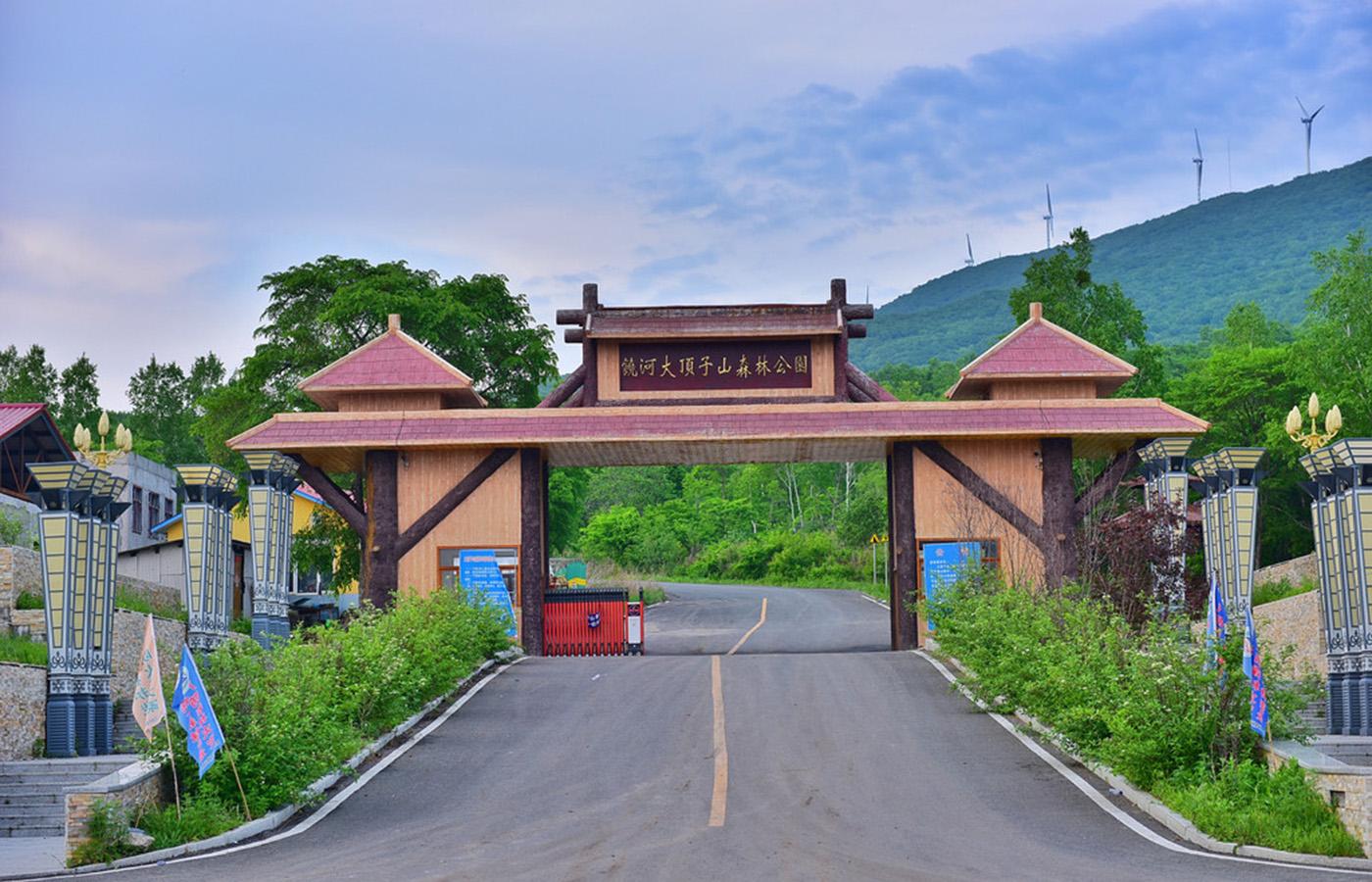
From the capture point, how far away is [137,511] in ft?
158

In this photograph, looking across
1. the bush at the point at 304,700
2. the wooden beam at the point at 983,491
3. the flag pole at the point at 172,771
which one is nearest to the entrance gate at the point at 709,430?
the wooden beam at the point at 983,491

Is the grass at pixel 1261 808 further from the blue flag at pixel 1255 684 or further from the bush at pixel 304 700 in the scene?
the bush at pixel 304 700

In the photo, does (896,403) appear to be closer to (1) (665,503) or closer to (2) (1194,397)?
(2) (1194,397)

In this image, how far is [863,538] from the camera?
68.1 meters

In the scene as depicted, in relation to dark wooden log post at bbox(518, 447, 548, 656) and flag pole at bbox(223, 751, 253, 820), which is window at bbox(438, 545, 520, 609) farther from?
flag pole at bbox(223, 751, 253, 820)

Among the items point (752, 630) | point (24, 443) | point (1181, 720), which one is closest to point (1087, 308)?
point (752, 630)

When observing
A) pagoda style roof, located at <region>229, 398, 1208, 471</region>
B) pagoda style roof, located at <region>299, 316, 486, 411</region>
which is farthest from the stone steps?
pagoda style roof, located at <region>299, 316, 486, 411</region>

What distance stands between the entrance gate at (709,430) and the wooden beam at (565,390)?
2.5 inches

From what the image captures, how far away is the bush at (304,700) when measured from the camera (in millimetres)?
14438

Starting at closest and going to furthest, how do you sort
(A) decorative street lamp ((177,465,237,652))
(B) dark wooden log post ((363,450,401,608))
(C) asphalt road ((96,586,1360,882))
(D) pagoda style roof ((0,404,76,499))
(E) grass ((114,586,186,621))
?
1. (C) asphalt road ((96,586,1360,882))
2. (A) decorative street lamp ((177,465,237,652))
3. (E) grass ((114,586,186,621))
4. (B) dark wooden log post ((363,450,401,608))
5. (D) pagoda style roof ((0,404,76,499))

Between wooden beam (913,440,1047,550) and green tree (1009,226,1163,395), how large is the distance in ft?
52.5

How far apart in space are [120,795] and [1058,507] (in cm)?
1924

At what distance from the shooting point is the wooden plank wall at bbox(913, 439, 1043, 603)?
28.3 metres

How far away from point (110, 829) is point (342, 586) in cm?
2808
